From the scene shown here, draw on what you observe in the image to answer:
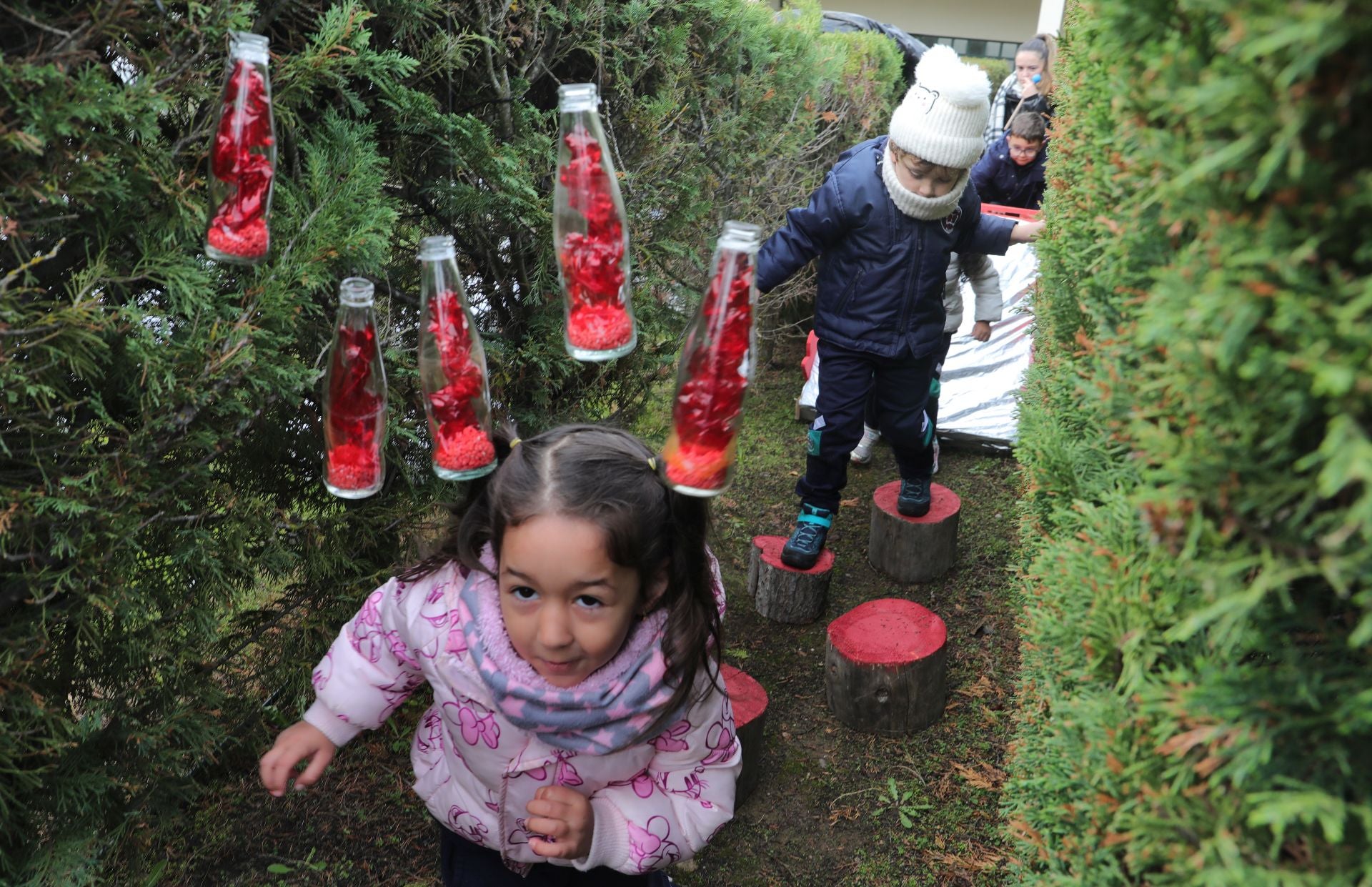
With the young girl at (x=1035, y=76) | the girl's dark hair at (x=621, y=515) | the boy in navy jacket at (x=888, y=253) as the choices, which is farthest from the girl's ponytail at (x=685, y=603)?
the young girl at (x=1035, y=76)

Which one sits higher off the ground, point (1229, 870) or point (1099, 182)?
point (1099, 182)

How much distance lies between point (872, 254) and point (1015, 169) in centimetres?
271

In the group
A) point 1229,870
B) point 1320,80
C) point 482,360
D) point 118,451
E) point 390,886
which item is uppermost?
point 1320,80

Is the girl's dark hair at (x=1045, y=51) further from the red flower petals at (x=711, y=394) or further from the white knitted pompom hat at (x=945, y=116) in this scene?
the red flower petals at (x=711, y=394)

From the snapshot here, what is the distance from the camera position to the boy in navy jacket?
12.5 ft

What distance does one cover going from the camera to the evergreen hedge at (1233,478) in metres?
0.74

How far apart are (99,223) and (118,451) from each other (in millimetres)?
440

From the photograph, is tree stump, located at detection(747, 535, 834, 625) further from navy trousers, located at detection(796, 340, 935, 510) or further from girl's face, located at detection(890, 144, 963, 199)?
girl's face, located at detection(890, 144, 963, 199)

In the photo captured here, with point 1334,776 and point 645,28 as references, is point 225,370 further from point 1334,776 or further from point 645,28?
point 645,28

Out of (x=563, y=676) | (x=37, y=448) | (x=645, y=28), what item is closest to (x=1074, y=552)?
(x=563, y=676)

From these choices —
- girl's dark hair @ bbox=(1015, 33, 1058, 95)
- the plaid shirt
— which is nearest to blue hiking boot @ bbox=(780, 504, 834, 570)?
girl's dark hair @ bbox=(1015, 33, 1058, 95)

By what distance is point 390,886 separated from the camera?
298 cm

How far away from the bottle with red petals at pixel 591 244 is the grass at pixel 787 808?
1.44m

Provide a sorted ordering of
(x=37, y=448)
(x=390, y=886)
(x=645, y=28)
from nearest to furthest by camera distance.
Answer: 1. (x=37, y=448)
2. (x=390, y=886)
3. (x=645, y=28)
